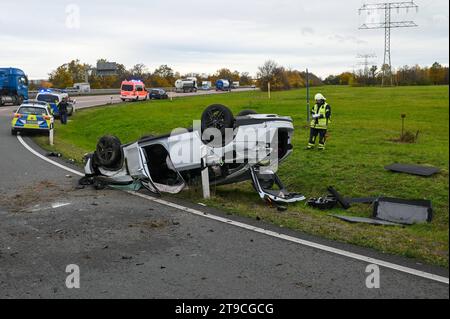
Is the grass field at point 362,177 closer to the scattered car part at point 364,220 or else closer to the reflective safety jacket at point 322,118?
the scattered car part at point 364,220

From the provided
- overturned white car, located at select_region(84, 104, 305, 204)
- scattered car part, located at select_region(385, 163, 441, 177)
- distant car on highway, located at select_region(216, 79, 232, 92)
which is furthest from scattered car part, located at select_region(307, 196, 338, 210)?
distant car on highway, located at select_region(216, 79, 232, 92)

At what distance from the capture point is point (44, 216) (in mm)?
7527

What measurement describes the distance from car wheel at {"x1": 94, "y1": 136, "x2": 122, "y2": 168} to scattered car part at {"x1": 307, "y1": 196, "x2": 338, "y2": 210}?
374 cm

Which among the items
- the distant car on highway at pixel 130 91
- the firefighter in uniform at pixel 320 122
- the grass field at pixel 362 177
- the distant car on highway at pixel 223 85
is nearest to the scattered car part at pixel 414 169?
the grass field at pixel 362 177

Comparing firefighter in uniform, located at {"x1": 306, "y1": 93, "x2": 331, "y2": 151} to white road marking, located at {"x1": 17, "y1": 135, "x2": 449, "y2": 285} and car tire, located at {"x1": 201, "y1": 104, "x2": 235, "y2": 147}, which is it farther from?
white road marking, located at {"x1": 17, "y1": 135, "x2": 449, "y2": 285}

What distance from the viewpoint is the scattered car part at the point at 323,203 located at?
8.35 meters

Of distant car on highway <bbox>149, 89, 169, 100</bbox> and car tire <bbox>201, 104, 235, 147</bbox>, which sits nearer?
car tire <bbox>201, 104, 235, 147</bbox>

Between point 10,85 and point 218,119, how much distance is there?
36745mm

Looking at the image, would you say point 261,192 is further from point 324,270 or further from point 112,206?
point 324,270

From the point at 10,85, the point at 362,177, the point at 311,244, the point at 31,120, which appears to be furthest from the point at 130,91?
the point at 311,244

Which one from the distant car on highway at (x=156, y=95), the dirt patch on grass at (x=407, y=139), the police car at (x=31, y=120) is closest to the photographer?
the dirt patch on grass at (x=407, y=139)

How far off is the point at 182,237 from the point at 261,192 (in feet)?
7.60

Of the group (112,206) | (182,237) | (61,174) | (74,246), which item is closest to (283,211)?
(182,237)

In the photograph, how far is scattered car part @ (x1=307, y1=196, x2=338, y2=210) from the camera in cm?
835
